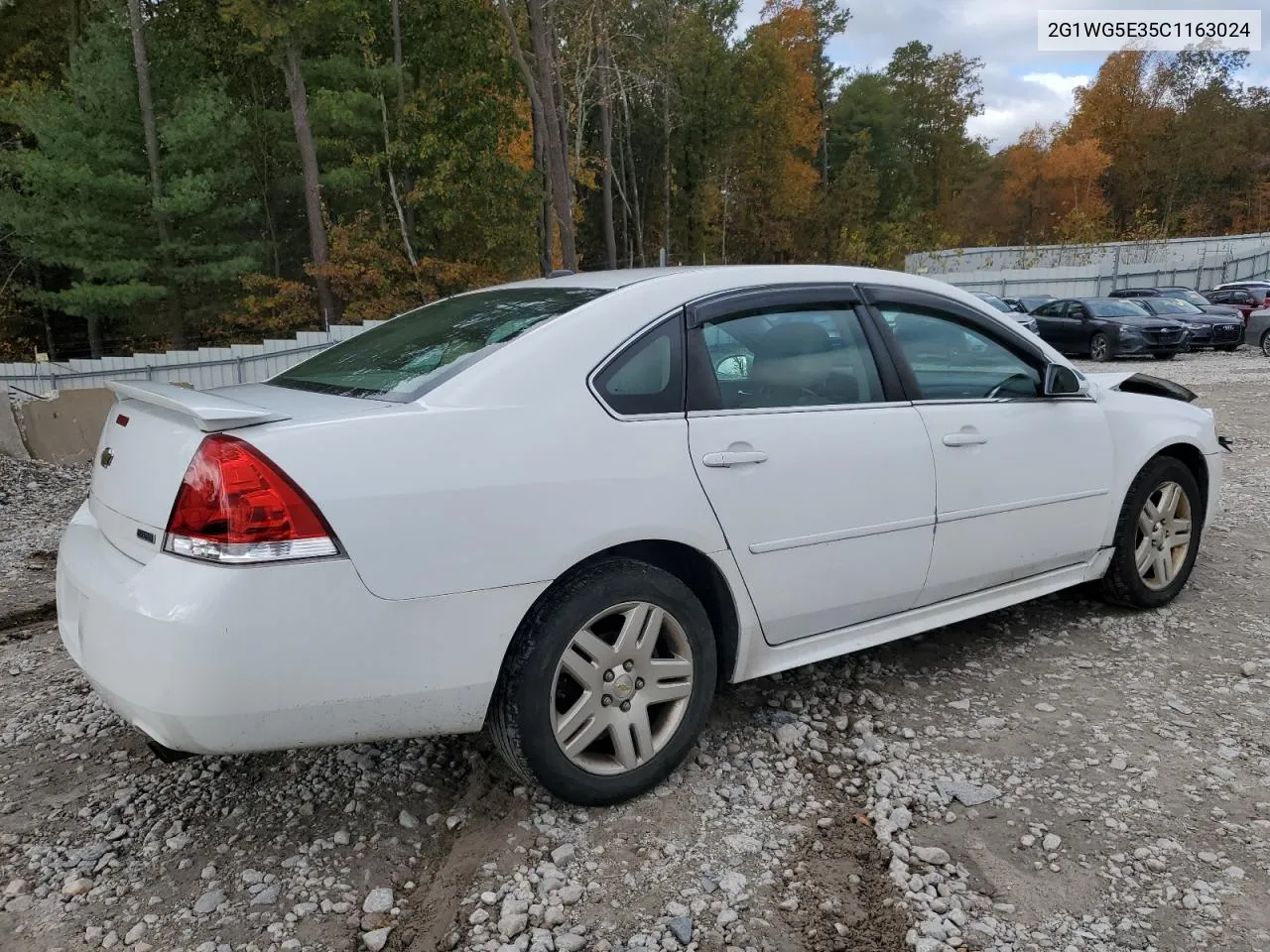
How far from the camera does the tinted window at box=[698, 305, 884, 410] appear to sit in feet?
9.36

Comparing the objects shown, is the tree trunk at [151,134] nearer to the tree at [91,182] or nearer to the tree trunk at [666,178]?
the tree at [91,182]

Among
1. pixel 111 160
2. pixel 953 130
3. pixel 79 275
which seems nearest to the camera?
pixel 111 160

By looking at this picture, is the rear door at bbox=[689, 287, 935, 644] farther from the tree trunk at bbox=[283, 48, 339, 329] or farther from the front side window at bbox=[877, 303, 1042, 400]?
the tree trunk at bbox=[283, 48, 339, 329]

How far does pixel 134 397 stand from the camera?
2.58m

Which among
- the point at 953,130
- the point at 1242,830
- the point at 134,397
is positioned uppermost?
the point at 953,130

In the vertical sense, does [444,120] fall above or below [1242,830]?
above

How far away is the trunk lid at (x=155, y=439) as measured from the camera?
7.18ft

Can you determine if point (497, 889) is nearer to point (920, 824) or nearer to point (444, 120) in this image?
point (920, 824)

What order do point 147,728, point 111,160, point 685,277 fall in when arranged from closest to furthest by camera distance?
point 147,728 < point 685,277 < point 111,160

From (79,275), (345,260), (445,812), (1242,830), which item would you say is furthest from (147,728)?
(79,275)

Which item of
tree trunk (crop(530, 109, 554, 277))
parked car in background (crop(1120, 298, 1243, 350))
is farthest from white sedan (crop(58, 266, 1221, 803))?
tree trunk (crop(530, 109, 554, 277))

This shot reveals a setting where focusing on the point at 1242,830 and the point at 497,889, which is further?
the point at 1242,830

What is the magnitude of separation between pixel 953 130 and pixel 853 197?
16.6m

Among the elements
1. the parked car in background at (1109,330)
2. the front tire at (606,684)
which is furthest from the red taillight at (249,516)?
the parked car in background at (1109,330)
